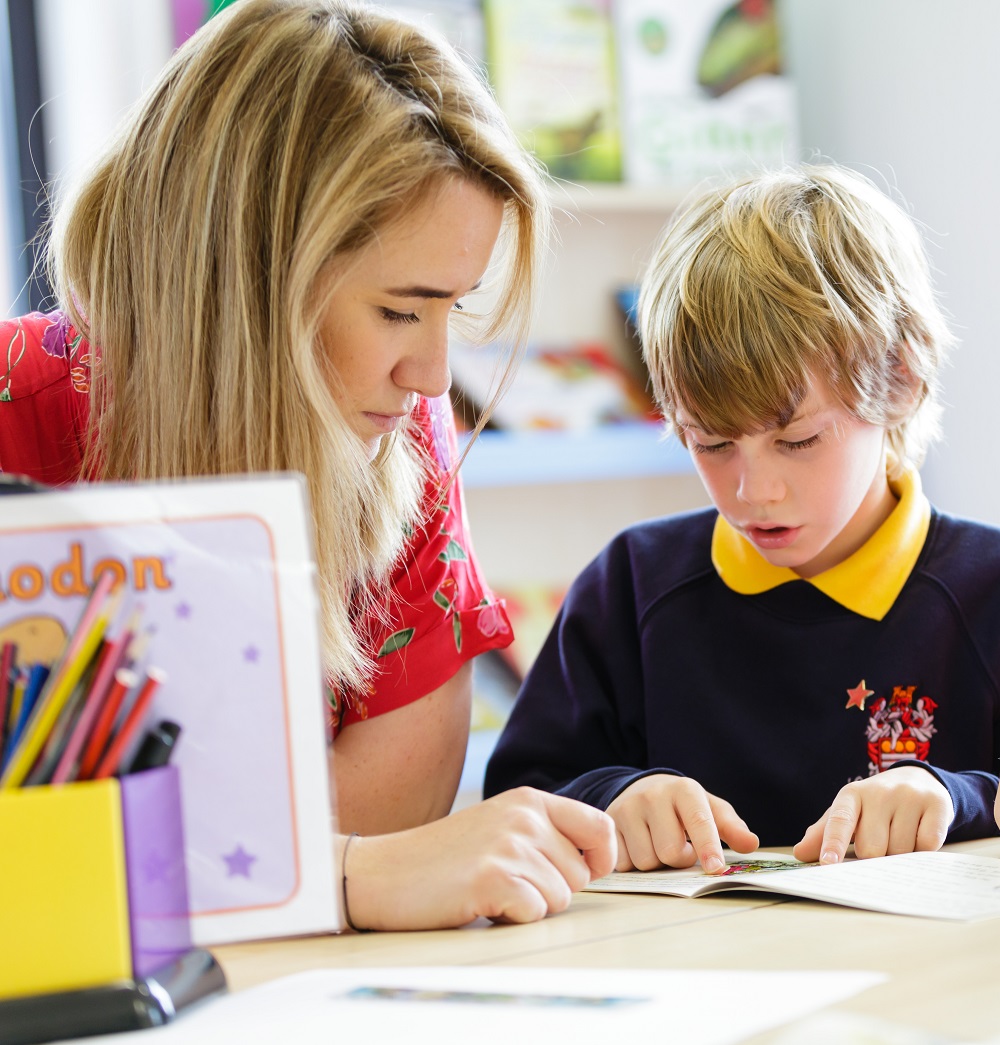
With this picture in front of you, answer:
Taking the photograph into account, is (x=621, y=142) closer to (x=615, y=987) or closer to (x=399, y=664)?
(x=399, y=664)

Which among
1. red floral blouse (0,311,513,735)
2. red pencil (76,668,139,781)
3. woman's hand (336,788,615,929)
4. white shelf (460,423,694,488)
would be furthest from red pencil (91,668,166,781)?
white shelf (460,423,694,488)

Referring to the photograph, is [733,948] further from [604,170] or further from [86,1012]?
[604,170]

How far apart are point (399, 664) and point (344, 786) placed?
117mm

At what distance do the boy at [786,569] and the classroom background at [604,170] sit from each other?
0.73m

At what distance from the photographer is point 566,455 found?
209 cm

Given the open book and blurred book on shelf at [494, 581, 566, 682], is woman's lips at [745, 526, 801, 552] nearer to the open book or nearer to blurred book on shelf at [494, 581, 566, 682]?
the open book

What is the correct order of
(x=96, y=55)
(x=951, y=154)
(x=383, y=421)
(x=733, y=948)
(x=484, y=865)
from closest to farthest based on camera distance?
(x=733, y=948) → (x=484, y=865) → (x=383, y=421) → (x=96, y=55) → (x=951, y=154)

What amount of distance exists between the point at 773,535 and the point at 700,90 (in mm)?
1359

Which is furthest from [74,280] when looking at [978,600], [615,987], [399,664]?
[978,600]

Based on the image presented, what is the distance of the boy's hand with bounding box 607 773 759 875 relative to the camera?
0.91m

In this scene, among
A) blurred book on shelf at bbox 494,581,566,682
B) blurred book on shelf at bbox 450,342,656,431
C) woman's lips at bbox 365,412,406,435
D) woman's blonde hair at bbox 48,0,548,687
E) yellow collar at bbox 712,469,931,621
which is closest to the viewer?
woman's blonde hair at bbox 48,0,548,687

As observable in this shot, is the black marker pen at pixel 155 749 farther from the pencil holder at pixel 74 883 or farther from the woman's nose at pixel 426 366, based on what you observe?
the woman's nose at pixel 426 366

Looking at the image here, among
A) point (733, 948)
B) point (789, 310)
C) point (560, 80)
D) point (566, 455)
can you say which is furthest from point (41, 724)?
point (560, 80)

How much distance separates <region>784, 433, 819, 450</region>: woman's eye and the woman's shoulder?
0.62 metres
